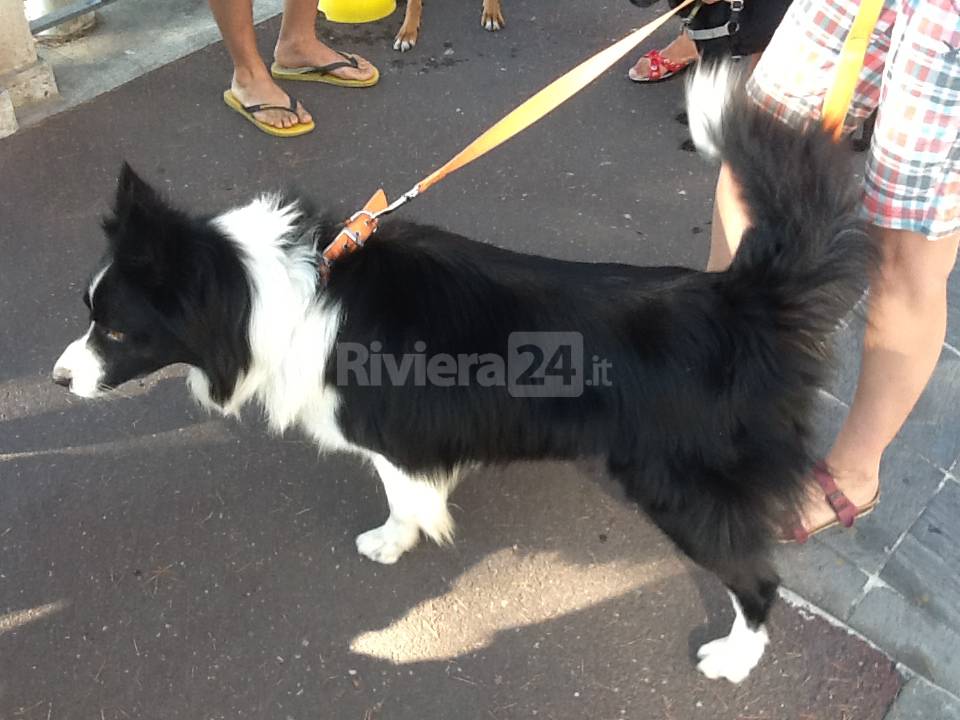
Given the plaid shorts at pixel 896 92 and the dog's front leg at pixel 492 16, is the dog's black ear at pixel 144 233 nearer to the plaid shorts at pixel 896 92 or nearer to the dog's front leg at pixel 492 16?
the plaid shorts at pixel 896 92

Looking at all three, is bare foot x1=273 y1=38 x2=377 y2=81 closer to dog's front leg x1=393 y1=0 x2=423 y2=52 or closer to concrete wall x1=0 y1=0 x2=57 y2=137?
dog's front leg x1=393 y1=0 x2=423 y2=52

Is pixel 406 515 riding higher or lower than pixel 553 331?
lower

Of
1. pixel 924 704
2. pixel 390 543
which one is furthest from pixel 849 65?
pixel 390 543

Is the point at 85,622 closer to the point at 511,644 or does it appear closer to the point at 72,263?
the point at 511,644

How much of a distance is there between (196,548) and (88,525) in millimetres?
344

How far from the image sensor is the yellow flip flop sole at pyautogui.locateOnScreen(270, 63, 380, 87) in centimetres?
407

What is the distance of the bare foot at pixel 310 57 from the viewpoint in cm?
403

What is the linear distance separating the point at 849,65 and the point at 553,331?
0.81 m

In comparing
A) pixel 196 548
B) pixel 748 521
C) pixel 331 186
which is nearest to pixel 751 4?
pixel 331 186

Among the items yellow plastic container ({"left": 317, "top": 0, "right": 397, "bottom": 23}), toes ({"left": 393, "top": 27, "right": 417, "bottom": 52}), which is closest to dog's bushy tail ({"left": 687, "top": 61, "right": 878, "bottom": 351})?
toes ({"left": 393, "top": 27, "right": 417, "bottom": 52})

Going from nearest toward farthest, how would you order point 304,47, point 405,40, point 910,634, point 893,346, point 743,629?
point 893,346, point 743,629, point 910,634, point 304,47, point 405,40

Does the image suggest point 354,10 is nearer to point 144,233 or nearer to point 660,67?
point 660,67

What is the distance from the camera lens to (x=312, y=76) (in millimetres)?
4086

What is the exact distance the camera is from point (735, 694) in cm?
209
